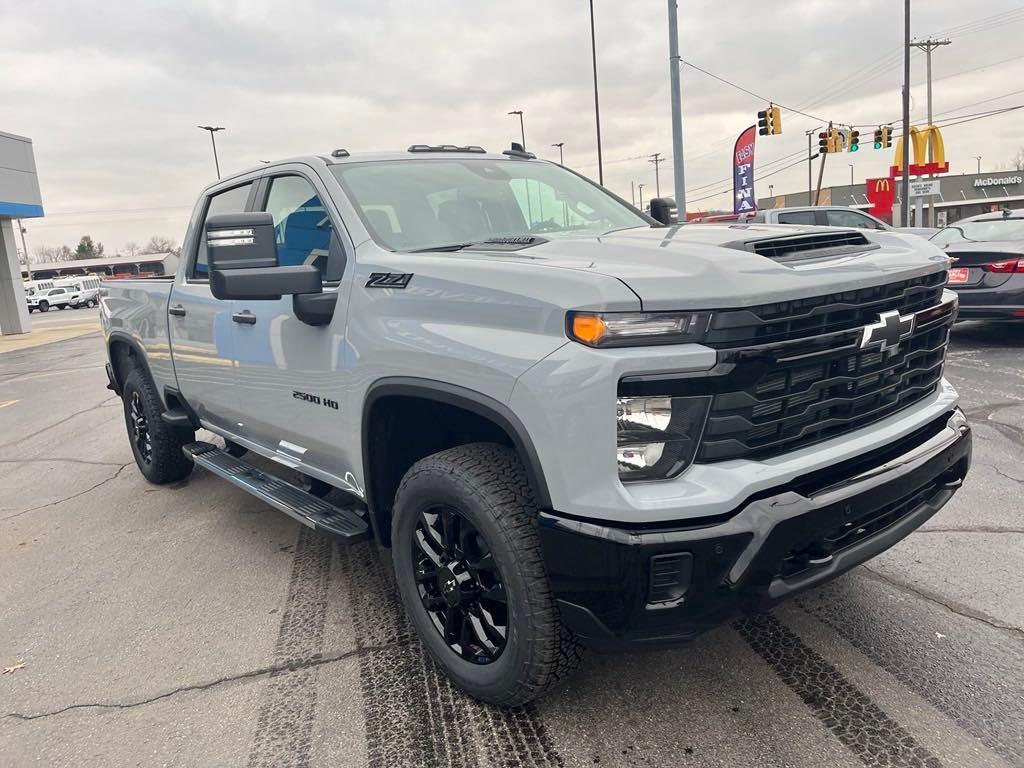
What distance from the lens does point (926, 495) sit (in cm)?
273

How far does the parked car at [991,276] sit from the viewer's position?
809cm

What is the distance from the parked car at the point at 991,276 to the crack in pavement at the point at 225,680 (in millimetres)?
7290

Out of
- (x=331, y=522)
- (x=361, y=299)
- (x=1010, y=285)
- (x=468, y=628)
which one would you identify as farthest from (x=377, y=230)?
(x=1010, y=285)

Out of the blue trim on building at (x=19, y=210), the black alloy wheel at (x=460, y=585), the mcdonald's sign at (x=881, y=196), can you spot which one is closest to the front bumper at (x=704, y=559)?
the black alloy wheel at (x=460, y=585)

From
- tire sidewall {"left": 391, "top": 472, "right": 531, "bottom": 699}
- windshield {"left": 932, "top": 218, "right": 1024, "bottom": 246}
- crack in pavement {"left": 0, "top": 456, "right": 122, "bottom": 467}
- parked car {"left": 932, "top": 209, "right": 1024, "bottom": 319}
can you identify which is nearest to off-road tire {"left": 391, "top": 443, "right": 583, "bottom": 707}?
tire sidewall {"left": 391, "top": 472, "right": 531, "bottom": 699}

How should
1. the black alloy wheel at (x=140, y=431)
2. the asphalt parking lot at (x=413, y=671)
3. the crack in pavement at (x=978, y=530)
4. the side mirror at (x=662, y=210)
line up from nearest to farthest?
the asphalt parking lot at (x=413, y=671) → the crack in pavement at (x=978, y=530) → the side mirror at (x=662, y=210) → the black alloy wheel at (x=140, y=431)

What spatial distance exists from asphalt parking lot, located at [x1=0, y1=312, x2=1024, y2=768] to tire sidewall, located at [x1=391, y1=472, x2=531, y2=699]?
6.0 inches

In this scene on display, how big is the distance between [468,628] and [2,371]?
51.9 ft

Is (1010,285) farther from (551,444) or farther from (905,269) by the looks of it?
(551,444)

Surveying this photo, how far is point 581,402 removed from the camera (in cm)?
208

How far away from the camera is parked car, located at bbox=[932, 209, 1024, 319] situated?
318 inches

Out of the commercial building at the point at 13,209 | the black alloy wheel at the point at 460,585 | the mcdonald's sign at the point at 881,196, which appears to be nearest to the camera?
the black alloy wheel at the point at 460,585

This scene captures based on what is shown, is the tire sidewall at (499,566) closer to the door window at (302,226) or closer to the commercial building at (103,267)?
the door window at (302,226)

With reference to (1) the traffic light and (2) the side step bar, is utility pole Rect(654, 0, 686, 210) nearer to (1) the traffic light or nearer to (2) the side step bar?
(1) the traffic light
